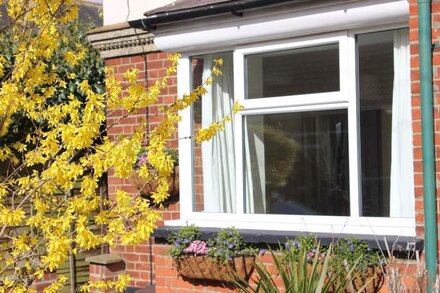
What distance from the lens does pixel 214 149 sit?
24.2 ft

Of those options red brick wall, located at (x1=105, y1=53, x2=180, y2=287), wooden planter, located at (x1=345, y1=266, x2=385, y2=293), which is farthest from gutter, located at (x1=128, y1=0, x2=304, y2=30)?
wooden planter, located at (x1=345, y1=266, x2=385, y2=293)

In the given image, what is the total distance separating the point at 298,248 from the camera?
6.11m

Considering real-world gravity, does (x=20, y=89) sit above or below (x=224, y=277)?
above

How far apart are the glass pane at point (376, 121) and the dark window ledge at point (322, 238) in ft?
1.44

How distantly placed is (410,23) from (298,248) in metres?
1.94

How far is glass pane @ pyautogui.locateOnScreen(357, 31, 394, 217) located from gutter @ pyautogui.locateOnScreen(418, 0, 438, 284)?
82cm

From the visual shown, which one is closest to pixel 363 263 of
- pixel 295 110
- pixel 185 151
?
pixel 295 110

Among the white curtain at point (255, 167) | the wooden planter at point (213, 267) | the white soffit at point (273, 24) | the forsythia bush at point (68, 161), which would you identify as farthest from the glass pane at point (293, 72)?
the forsythia bush at point (68, 161)

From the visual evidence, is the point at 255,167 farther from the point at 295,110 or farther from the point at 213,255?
the point at 213,255

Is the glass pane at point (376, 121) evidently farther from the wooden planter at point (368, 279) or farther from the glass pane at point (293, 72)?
the wooden planter at point (368, 279)

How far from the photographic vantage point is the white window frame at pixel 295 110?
623 cm

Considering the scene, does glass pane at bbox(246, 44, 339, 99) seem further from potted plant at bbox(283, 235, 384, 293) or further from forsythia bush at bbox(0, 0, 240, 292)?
forsythia bush at bbox(0, 0, 240, 292)

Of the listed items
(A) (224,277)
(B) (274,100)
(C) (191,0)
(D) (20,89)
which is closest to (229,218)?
(A) (224,277)

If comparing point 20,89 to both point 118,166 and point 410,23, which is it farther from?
point 410,23
